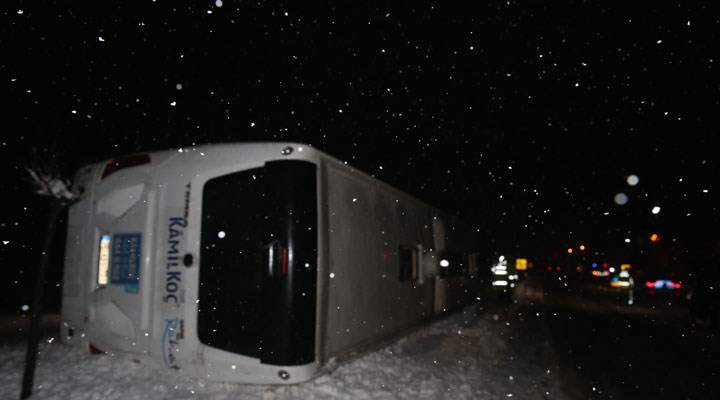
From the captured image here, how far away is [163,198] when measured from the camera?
15.7ft

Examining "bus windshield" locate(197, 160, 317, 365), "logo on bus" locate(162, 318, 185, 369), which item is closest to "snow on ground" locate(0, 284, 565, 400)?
"logo on bus" locate(162, 318, 185, 369)

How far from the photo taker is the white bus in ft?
14.3

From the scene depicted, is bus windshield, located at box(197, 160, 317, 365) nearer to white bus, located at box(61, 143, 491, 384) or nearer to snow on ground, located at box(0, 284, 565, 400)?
white bus, located at box(61, 143, 491, 384)

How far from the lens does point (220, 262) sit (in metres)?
4.51

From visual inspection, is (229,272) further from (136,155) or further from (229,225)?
(136,155)

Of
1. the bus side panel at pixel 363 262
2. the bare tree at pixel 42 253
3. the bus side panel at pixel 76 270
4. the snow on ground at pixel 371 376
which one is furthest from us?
the bus side panel at pixel 76 270

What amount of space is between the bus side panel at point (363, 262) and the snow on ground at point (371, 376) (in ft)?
1.35

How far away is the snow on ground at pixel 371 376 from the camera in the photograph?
4.52m

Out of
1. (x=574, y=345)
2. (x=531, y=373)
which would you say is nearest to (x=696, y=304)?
(x=574, y=345)

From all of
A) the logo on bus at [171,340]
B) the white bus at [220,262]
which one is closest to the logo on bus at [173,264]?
the white bus at [220,262]

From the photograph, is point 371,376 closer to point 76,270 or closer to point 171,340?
point 171,340

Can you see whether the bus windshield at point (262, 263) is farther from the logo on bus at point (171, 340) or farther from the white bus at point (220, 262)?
the logo on bus at point (171, 340)

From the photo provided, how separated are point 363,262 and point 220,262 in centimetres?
183

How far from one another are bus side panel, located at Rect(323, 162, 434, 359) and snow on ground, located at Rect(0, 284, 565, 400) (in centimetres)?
41
